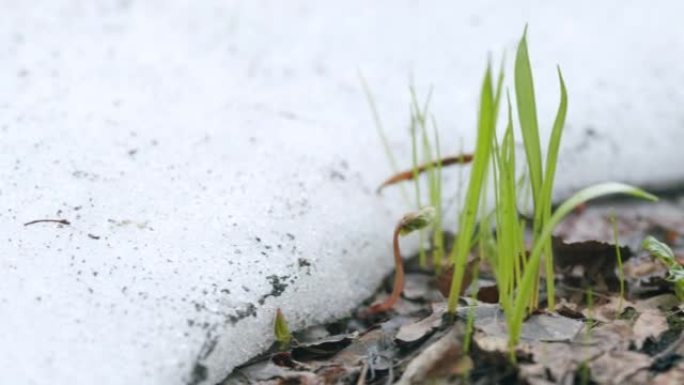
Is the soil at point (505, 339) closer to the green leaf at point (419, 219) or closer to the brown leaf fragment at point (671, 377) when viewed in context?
the brown leaf fragment at point (671, 377)

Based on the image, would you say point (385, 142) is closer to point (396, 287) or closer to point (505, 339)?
point (396, 287)

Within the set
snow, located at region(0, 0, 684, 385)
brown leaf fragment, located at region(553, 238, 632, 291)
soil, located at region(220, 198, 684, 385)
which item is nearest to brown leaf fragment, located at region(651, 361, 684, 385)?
soil, located at region(220, 198, 684, 385)

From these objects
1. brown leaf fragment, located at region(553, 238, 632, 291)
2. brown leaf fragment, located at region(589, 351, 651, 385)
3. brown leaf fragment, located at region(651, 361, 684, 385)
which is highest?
brown leaf fragment, located at region(553, 238, 632, 291)

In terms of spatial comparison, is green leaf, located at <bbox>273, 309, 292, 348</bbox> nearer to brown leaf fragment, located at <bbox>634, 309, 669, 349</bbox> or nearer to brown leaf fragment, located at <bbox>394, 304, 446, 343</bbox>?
brown leaf fragment, located at <bbox>394, 304, 446, 343</bbox>

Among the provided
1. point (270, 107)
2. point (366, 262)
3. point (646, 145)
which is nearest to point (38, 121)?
point (270, 107)

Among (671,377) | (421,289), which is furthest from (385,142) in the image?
(671,377)

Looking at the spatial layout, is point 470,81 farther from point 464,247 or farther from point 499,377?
point 499,377

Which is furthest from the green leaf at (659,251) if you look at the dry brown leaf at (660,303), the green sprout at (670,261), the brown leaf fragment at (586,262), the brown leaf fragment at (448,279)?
the brown leaf fragment at (448,279)
